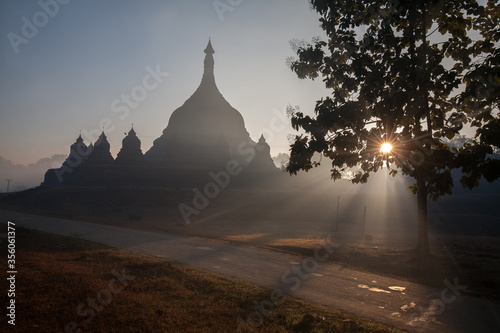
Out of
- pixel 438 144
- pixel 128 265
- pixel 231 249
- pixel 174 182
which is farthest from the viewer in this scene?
pixel 174 182

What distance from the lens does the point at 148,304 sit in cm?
632

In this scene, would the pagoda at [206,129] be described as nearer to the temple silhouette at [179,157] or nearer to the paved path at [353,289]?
the temple silhouette at [179,157]

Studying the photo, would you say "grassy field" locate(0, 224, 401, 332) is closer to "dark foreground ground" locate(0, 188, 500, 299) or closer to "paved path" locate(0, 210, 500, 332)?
"paved path" locate(0, 210, 500, 332)

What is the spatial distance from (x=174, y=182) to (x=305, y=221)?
86.1 ft

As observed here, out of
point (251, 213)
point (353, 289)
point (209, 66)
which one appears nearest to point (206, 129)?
point (209, 66)

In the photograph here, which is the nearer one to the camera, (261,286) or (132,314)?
(132,314)

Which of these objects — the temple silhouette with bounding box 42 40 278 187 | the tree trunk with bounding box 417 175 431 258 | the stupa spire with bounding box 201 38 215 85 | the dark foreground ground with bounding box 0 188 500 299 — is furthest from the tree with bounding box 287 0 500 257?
the stupa spire with bounding box 201 38 215 85

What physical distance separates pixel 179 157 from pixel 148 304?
5383 centimetres

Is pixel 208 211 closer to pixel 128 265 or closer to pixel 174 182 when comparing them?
pixel 174 182

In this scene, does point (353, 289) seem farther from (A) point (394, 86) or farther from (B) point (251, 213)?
(B) point (251, 213)

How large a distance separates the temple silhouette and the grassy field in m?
44.4

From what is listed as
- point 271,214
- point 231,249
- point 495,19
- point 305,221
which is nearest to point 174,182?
point 271,214

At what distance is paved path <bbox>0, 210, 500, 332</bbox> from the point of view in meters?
6.38

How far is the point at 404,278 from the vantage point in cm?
1029
